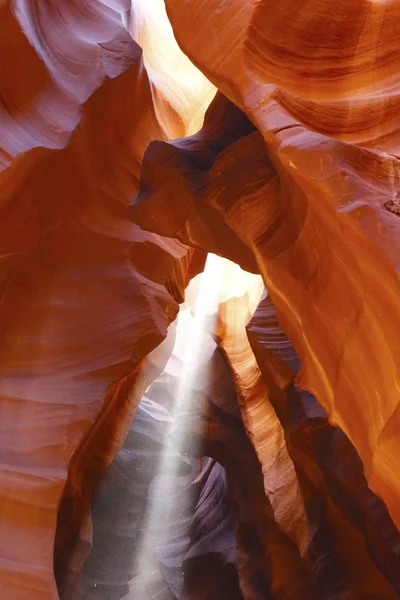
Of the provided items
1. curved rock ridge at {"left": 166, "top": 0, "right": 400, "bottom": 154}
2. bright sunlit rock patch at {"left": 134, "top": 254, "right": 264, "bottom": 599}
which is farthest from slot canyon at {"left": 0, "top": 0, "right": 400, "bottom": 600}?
bright sunlit rock patch at {"left": 134, "top": 254, "right": 264, "bottom": 599}

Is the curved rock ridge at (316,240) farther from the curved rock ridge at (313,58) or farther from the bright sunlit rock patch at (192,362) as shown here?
the bright sunlit rock patch at (192,362)

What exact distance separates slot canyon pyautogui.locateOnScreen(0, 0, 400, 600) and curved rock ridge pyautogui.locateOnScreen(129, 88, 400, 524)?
0.01m

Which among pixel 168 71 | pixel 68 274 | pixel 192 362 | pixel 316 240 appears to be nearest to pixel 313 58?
pixel 316 240

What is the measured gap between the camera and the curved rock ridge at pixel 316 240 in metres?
2.50

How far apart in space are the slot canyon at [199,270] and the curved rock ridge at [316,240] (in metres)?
0.01

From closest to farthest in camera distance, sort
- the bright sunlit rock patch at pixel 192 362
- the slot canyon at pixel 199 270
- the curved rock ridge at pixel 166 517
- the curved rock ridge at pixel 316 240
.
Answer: the curved rock ridge at pixel 316 240 → the slot canyon at pixel 199 270 → the curved rock ridge at pixel 166 517 → the bright sunlit rock patch at pixel 192 362

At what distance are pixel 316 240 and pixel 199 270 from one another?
3.97 meters

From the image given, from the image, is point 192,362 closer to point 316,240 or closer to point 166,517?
point 166,517

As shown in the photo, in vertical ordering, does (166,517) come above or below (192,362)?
below

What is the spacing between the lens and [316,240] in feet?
10.3

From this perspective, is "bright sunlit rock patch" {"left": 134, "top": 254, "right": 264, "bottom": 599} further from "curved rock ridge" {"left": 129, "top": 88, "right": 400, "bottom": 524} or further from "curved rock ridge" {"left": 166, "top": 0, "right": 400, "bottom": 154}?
"curved rock ridge" {"left": 166, "top": 0, "right": 400, "bottom": 154}

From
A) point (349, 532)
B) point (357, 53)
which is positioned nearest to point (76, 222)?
point (357, 53)

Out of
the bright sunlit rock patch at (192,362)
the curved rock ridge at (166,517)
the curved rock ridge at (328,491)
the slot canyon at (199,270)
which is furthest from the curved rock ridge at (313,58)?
the curved rock ridge at (166,517)

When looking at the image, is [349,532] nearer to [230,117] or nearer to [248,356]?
[248,356]
